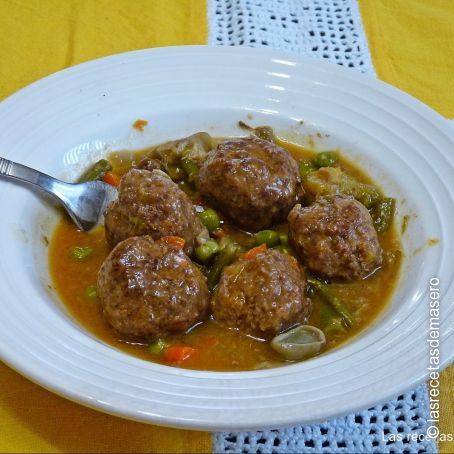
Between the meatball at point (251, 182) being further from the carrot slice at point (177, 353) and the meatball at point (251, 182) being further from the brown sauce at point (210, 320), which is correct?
the carrot slice at point (177, 353)

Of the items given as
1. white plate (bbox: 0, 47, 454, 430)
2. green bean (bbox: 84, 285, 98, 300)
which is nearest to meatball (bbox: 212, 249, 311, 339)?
white plate (bbox: 0, 47, 454, 430)

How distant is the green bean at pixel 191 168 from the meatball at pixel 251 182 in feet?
1.04

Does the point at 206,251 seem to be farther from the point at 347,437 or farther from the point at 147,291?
the point at 347,437

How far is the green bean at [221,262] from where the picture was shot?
3855mm

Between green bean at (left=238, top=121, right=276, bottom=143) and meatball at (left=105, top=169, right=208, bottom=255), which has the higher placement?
meatball at (left=105, top=169, right=208, bottom=255)

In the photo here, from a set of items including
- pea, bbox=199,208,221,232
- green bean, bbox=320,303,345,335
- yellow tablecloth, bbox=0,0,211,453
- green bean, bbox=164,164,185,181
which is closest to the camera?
green bean, bbox=320,303,345,335

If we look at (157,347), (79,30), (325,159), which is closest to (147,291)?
(157,347)

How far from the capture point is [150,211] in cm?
→ 370

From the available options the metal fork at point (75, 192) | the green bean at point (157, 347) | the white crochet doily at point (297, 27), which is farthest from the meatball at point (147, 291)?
the white crochet doily at point (297, 27)

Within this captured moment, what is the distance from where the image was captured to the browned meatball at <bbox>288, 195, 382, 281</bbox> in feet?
12.3

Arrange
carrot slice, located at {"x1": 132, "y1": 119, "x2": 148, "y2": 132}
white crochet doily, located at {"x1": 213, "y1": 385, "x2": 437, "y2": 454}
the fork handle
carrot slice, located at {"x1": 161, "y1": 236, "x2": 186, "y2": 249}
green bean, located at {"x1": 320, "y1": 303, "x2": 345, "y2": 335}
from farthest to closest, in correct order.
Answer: carrot slice, located at {"x1": 132, "y1": 119, "x2": 148, "y2": 132} → the fork handle → carrot slice, located at {"x1": 161, "y1": 236, "x2": 186, "y2": 249} → green bean, located at {"x1": 320, "y1": 303, "x2": 345, "y2": 335} → white crochet doily, located at {"x1": 213, "y1": 385, "x2": 437, "y2": 454}

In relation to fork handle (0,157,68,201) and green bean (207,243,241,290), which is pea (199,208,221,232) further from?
fork handle (0,157,68,201)

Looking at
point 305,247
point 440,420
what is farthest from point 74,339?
→ point 440,420

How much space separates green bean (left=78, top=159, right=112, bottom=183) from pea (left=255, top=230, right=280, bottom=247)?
130cm
